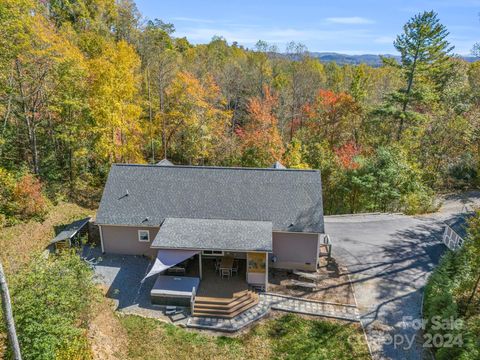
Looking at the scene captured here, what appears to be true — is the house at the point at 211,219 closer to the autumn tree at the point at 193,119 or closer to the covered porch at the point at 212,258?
the covered porch at the point at 212,258

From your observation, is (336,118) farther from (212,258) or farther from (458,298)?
(458,298)

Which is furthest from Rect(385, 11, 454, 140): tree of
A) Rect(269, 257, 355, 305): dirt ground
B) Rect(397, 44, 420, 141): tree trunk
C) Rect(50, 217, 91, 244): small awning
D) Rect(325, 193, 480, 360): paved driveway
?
Rect(50, 217, 91, 244): small awning

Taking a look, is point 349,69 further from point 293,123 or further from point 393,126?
point 393,126

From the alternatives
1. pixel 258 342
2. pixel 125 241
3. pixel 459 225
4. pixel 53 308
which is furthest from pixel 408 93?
pixel 53 308

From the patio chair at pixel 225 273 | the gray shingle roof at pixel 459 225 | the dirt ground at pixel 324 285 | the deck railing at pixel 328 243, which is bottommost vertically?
the dirt ground at pixel 324 285

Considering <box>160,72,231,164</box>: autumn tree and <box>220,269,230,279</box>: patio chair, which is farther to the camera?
<box>160,72,231,164</box>: autumn tree

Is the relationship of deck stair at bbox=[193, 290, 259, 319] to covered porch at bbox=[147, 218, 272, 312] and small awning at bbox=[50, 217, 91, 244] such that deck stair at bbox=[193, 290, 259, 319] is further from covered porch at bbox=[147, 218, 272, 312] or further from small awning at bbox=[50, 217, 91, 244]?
small awning at bbox=[50, 217, 91, 244]

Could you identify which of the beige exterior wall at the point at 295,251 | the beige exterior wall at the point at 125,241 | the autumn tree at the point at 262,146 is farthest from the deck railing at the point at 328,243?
the autumn tree at the point at 262,146

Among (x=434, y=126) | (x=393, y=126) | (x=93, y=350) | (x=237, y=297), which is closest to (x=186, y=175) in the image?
(x=237, y=297)
